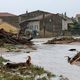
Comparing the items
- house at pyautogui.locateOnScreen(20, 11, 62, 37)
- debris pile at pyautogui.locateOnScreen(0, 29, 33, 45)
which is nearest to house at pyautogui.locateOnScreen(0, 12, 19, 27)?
house at pyautogui.locateOnScreen(20, 11, 62, 37)

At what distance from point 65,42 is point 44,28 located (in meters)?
34.9

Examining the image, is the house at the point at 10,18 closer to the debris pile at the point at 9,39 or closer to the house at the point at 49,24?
the house at the point at 49,24

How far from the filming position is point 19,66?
17.5 m

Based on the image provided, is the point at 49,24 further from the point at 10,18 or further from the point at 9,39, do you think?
the point at 9,39

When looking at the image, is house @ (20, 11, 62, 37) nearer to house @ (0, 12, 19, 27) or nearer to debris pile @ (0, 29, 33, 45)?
house @ (0, 12, 19, 27)

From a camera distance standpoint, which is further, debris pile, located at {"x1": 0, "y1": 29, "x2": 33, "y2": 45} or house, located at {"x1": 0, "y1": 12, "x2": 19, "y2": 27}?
house, located at {"x1": 0, "y1": 12, "x2": 19, "y2": 27}

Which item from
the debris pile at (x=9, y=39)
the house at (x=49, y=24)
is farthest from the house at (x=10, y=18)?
the debris pile at (x=9, y=39)

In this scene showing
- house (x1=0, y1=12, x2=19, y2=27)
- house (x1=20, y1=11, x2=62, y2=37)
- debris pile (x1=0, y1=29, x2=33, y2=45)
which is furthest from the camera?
house (x1=0, y1=12, x2=19, y2=27)

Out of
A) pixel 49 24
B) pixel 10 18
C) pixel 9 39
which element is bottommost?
pixel 9 39

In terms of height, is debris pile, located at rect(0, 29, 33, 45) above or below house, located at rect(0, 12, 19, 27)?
below

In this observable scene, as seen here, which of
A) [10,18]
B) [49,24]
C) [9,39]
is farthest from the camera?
[10,18]

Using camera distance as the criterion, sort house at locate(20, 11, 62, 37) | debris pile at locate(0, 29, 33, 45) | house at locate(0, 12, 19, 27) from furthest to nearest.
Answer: house at locate(0, 12, 19, 27)
house at locate(20, 11, 62, 37)
debris pile at locate(0, 29, 33, 45)


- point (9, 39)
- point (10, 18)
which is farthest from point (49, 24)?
point (9, 39)

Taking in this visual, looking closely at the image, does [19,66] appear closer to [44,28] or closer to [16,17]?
[44,28]
